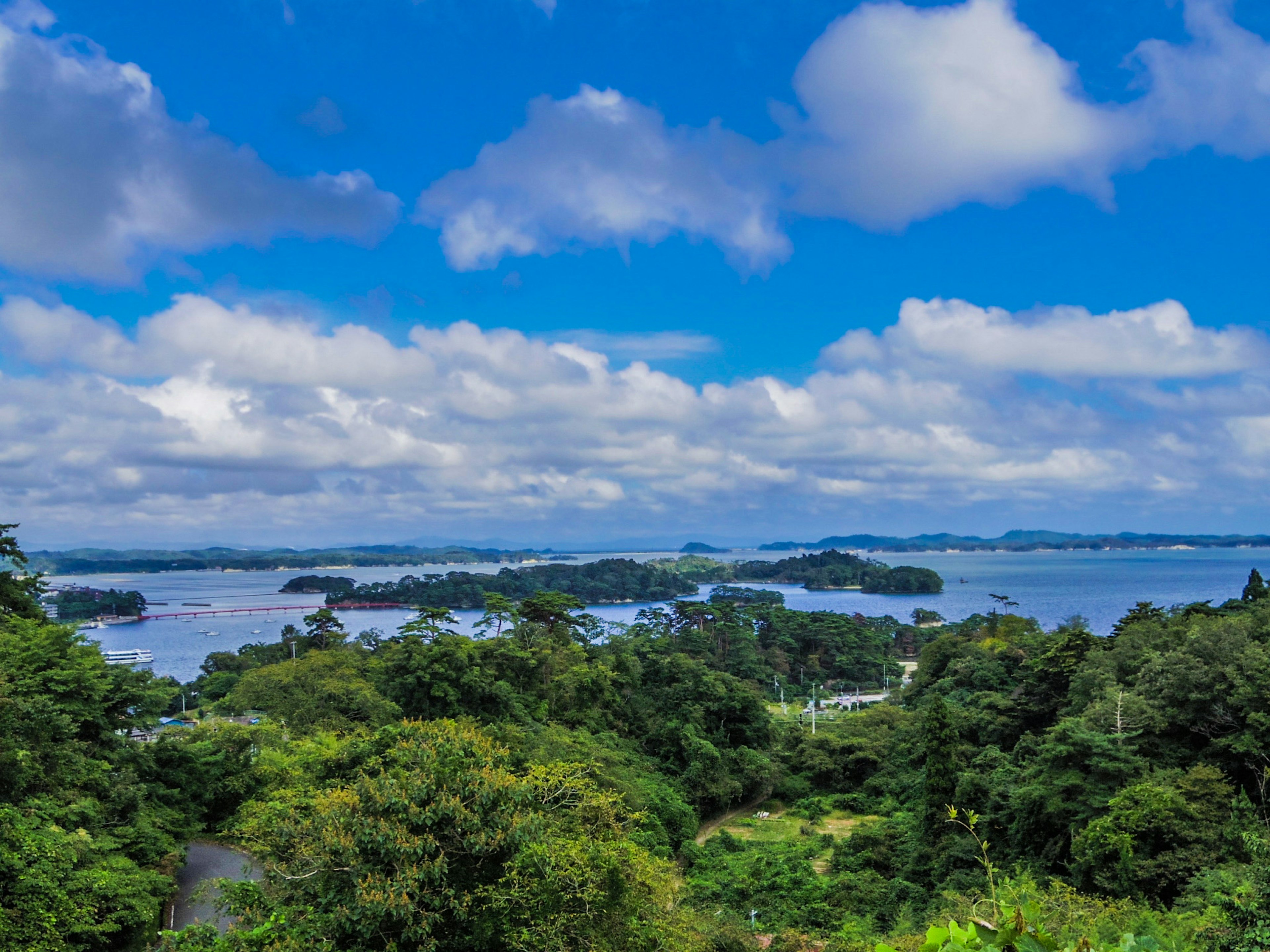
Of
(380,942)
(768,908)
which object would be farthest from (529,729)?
(380,942)

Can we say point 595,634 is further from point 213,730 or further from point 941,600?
point 941,600

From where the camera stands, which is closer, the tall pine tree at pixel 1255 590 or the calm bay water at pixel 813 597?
the tall pine tree at pixel 1255 590

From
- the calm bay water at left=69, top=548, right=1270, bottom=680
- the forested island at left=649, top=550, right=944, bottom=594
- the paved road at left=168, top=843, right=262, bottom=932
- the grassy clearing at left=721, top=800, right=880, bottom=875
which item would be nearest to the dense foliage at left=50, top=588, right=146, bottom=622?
the calm bay water at left=69, top=548, right=1270, bottom=680

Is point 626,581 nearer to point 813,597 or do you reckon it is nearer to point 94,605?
point 813,597

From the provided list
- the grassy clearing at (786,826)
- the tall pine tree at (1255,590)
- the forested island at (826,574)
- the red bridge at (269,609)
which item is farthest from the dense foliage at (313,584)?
the tall pine tree at (1255,590)

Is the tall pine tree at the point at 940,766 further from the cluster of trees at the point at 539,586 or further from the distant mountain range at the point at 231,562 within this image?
the distant mountain range at the point at 231,562

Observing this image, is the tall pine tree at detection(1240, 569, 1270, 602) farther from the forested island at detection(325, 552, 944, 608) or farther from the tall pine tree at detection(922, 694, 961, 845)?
the forested island at detection(325, 552, 944, 608)

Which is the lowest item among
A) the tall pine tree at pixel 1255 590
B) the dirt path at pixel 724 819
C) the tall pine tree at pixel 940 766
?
the dirt path at pixel 724 819
